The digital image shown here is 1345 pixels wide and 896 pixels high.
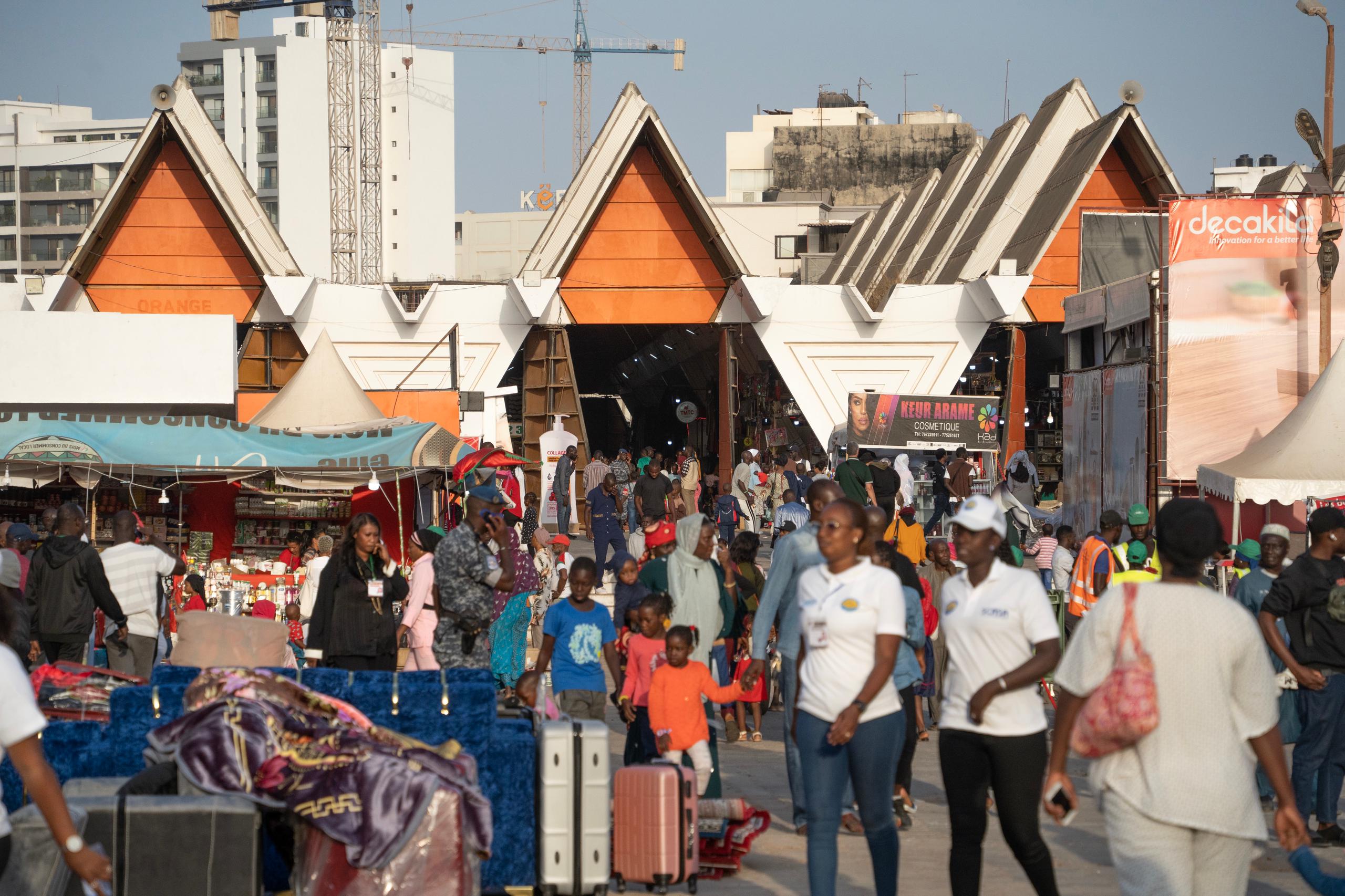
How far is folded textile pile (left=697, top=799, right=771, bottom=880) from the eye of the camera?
7297 mm

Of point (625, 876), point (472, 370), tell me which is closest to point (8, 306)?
point (472, 370)

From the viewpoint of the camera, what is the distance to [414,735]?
662 cm

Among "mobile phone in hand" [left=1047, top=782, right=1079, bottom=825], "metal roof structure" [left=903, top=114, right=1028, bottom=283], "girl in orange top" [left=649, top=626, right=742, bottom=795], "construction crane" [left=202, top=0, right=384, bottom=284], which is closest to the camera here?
"mobile phone in hand" [left=1047, top=782, right=1079, bottom=825]

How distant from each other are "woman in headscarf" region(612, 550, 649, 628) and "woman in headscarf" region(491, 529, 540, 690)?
1.13 meters

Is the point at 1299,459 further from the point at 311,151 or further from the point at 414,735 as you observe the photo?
the point at 311,151

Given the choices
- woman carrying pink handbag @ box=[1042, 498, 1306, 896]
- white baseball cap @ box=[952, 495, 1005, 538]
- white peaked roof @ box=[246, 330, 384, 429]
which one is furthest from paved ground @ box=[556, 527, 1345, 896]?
white peaked roof @ box=[246, 330, 384, 429]

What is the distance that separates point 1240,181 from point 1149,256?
53491mm

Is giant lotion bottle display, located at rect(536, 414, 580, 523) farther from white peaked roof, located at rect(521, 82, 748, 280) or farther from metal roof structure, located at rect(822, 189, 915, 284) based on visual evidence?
metal roof structure, located at rect(822, 189, 915, 284)

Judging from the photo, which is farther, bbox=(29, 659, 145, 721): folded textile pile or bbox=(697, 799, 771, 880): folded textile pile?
bbox=(697, 799, 771, 880): folded textile pile

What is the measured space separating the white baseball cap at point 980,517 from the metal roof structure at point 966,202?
92.8ft

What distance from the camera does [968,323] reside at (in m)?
28.5

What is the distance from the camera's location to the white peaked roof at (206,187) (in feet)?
93.5

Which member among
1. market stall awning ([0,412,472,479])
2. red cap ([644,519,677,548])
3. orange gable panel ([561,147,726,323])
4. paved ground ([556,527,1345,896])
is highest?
orange gable panel ([561,147,726,323])

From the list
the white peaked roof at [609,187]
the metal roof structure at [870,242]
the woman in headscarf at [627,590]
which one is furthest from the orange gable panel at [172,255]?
the metal roof structure at [870,242]
